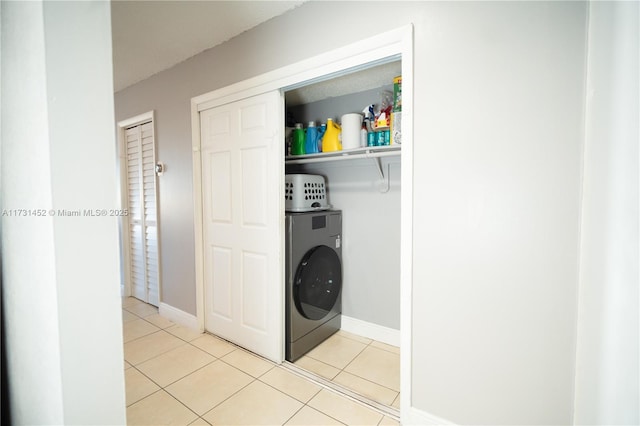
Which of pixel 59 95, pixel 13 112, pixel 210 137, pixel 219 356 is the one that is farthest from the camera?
pixel 210 137

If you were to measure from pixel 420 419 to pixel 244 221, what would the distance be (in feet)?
5.58

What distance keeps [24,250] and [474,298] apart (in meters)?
1.68

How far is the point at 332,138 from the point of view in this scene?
224 centimetres

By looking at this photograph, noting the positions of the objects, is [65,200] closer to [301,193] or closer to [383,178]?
[301,193]

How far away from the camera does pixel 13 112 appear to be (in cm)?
76

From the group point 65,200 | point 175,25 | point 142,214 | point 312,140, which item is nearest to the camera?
point 65,200

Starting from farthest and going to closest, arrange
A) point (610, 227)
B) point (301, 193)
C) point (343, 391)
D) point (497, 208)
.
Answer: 1. point (301, 193)
2. point (343, 391)
3. point (497, 208)
4. point (610, 227)

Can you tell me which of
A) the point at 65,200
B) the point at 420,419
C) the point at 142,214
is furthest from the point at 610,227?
the point at 142,214

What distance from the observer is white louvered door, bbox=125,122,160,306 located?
311 centimetres

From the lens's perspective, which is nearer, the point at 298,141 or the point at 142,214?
the point at 298,141

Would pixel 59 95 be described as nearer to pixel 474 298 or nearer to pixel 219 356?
pixel 474 298

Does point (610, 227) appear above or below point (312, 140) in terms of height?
below

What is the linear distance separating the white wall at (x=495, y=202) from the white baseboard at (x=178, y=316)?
206 centimetres

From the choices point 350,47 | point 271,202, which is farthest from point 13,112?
point 350,47
